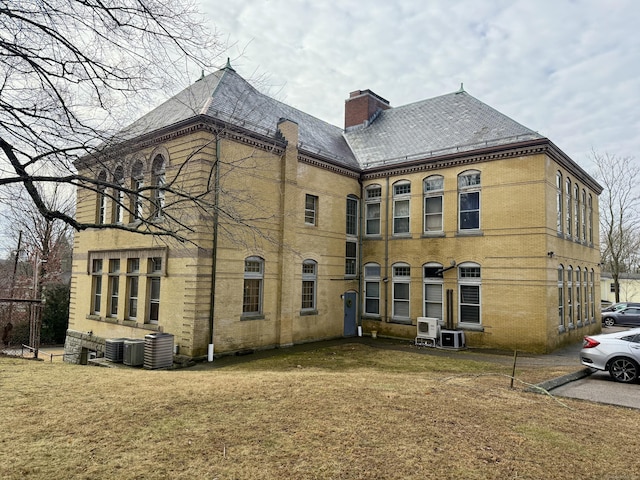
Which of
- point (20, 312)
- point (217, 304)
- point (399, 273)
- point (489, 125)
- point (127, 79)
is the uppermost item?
point (489, 125)

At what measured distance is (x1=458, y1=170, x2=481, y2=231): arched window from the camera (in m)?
18.8

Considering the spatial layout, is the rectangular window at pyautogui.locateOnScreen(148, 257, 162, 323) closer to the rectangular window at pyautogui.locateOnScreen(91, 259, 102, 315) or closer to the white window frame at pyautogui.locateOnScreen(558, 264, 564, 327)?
the rectangular window at pyautogui.locateOnScreen(91, 259, 102, 315)

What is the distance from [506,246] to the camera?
699 inches

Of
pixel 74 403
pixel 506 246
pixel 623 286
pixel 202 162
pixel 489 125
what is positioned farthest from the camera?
pixel 623 286

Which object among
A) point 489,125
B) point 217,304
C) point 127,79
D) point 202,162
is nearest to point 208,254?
point 217,304

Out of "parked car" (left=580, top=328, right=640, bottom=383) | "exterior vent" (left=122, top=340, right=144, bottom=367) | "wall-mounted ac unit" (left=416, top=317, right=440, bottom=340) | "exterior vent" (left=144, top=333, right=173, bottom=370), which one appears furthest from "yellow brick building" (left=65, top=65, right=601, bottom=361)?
"parked car" (left=580, top=328, right=640, bottom=383)

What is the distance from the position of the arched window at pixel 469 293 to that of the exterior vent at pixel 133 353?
511 inches

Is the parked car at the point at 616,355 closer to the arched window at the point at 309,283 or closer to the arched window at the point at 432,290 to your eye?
the arched window at the point at 432,290

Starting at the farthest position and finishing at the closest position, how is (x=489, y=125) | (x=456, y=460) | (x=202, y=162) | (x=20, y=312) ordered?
(x=20, y=312) → (x=489, y=125) → (x=202, y=162) → (x=456, y=460)

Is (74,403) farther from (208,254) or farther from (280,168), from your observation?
(280,168)

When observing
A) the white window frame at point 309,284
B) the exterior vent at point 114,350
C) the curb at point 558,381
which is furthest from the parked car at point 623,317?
the exterior vent at point 114,350

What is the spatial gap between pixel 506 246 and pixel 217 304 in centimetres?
1194

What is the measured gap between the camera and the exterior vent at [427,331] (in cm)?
1837

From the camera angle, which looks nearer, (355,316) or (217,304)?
(217,304)
